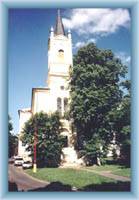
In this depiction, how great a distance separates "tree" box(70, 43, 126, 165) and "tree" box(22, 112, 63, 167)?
2.99 feet

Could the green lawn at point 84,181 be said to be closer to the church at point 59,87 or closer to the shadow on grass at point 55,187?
the shadow on grass at point 55,187

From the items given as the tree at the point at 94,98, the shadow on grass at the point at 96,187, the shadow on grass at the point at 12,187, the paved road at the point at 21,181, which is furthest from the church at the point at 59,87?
the shadow on grass at the point at 12,187

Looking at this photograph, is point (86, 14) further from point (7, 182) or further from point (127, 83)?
point (7, 182)

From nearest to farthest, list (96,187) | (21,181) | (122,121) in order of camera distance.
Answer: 1. (96,187)
2. (21,181)
3. (122,121)

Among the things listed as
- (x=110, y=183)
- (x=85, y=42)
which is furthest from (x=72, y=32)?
(x=110, y=183)

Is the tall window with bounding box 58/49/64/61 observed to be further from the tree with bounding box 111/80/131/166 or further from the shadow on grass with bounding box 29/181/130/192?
the shadow on grass with bounding box 29/181/130/192

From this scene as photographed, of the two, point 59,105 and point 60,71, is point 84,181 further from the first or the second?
point 60,71

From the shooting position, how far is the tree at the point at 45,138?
308 inches

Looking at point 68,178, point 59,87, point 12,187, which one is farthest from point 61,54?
point 12,187

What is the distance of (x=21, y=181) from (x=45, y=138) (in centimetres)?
209

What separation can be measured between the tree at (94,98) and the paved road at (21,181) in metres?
3.18

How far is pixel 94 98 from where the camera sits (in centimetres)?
945

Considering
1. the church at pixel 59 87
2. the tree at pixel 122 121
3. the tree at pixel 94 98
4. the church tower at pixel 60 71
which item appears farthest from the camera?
the church tower at pixel 60 71

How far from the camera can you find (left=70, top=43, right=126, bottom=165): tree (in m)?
9.18
